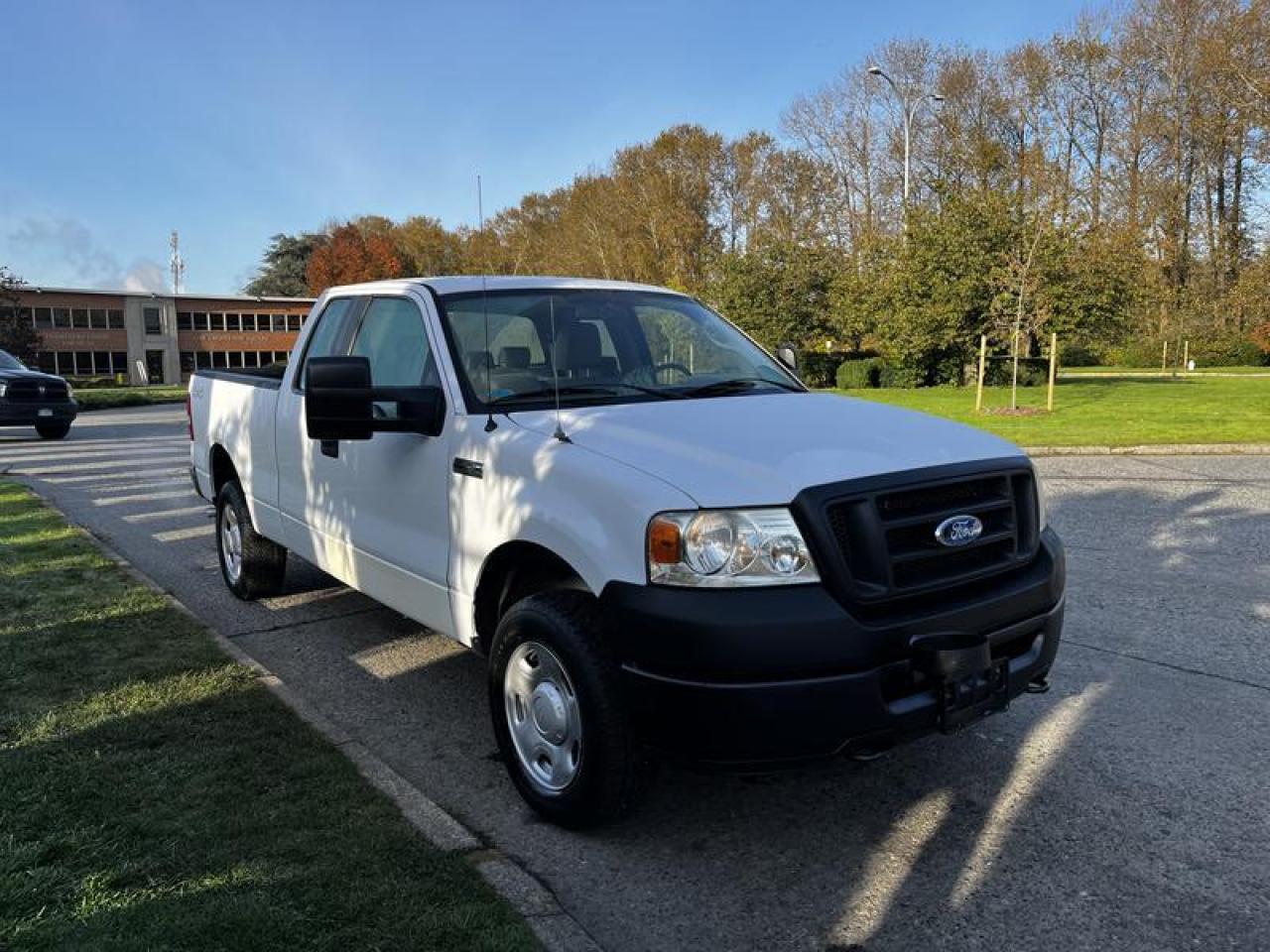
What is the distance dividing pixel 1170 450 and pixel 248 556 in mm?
12211

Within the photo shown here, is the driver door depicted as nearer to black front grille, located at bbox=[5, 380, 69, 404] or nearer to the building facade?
black front grille, located at bbox=[5, 380, 69, 404]

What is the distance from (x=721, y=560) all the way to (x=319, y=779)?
1822 mm

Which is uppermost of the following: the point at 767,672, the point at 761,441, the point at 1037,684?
the point at 761,441

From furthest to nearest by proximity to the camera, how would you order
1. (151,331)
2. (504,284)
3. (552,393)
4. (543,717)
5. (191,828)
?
(151,331)
(504,284)
(552,393)
(543,717)
(191,828)

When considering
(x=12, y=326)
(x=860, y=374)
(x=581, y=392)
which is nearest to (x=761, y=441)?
(x=581, y=392)

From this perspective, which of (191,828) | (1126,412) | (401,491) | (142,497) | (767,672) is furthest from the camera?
(1126,412)

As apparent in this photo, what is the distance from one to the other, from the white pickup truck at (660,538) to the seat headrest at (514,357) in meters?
0.02

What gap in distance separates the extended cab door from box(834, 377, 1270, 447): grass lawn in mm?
11487

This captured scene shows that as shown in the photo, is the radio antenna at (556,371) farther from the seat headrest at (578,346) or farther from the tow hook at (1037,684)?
the tow hook at (1037,684)

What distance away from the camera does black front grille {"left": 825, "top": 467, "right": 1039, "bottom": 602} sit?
2.94 meters

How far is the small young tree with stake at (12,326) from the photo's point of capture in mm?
45188

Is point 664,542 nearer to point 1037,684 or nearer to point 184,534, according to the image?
point 1037,684

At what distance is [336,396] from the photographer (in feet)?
12.1

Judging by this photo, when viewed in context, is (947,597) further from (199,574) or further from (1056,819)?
(199,574)
